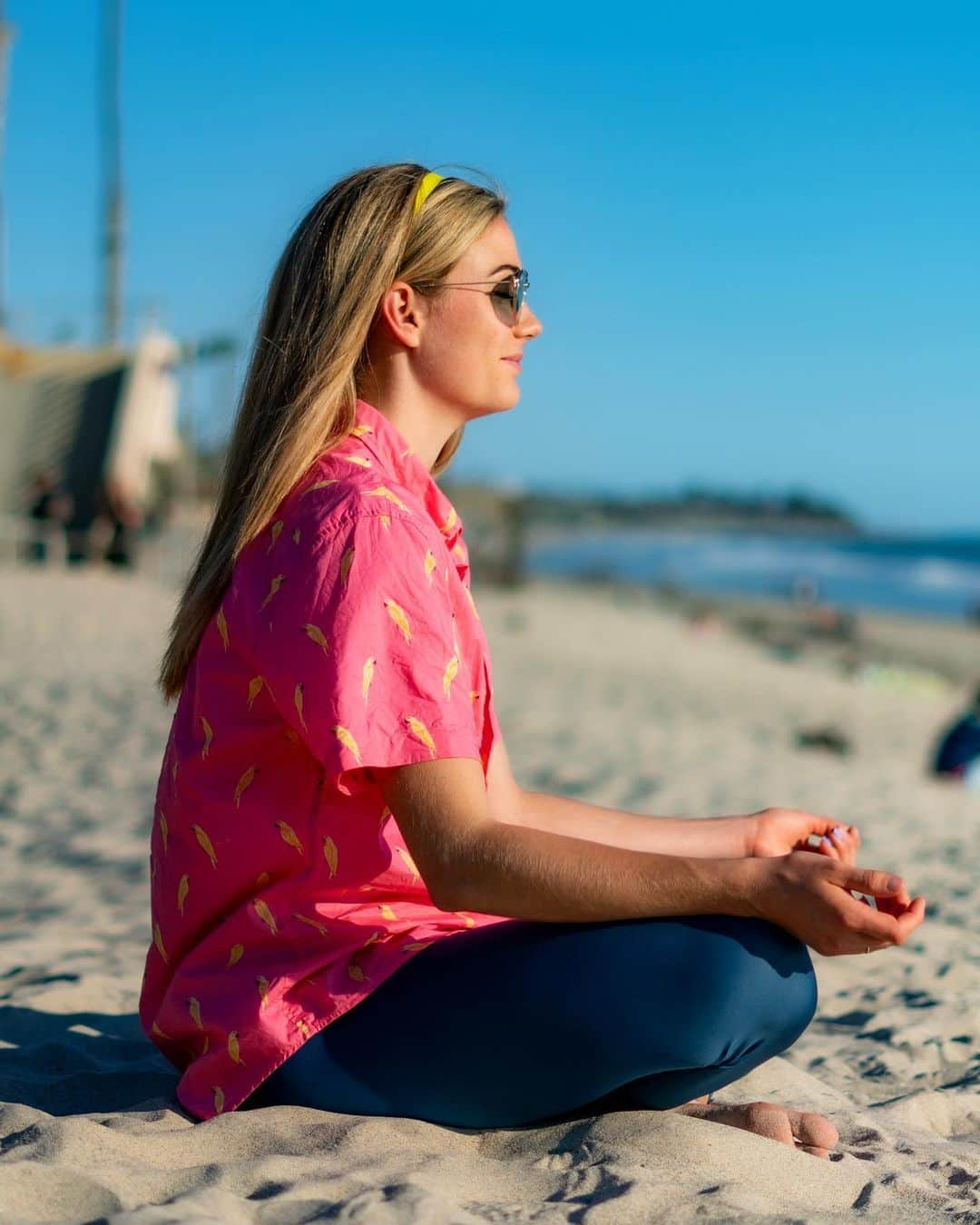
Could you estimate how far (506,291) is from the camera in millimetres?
2150

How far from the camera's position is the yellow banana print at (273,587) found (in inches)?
73.4

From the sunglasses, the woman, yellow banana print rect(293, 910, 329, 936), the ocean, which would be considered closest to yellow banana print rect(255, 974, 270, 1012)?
the woman

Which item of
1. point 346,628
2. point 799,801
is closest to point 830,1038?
point 346,628

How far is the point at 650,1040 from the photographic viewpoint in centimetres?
187

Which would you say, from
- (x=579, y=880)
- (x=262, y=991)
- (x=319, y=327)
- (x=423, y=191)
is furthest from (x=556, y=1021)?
(x=423, y=191)

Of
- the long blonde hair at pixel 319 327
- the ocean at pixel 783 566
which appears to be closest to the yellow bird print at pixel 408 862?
the long blonde hair at pixel 319 327

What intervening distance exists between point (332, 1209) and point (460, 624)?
2.75ft

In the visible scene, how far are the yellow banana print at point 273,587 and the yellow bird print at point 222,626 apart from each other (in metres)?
0.13

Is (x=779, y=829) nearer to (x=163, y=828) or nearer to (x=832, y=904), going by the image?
(x=832, y=904)

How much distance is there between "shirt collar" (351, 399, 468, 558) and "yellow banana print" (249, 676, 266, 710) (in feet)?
1.18

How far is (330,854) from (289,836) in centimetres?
7

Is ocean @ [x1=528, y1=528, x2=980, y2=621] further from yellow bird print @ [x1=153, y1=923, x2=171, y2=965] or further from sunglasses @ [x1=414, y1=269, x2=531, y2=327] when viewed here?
yellow bird print @ [x1=153, y1=923, x2=171, y2=965]

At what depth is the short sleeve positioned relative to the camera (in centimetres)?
178

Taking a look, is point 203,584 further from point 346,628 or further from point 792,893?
point 792,893
